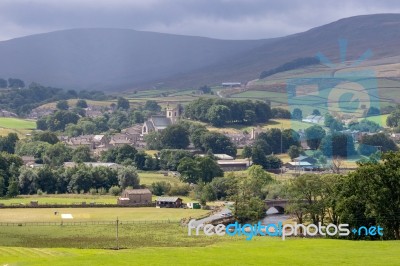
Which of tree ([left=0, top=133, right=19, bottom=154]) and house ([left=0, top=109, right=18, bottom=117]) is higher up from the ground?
house ([left=0, top=109, right=18, bottom=117])

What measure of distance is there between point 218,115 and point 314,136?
27501mm

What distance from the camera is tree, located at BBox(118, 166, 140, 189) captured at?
3383 inches

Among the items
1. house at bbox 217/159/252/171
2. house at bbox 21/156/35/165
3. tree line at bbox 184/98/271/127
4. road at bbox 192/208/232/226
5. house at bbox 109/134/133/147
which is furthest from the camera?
tree line at bbox 184/98/271/127

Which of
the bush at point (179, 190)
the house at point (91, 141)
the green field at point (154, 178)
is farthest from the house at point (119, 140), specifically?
the bush at point (179, 190)

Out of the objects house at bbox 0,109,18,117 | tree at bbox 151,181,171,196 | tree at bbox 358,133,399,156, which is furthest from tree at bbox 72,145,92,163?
house at bbox 0,109,18,117

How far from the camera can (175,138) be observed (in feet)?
424

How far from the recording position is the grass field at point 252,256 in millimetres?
32594

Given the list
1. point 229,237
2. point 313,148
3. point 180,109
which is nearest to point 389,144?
point 313,148

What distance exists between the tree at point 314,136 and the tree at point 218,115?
2524 cm

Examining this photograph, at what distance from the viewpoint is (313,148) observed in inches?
4865

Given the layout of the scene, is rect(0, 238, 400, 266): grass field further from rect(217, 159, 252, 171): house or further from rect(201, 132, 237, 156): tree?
rect(201, 132, 237, 156): tree

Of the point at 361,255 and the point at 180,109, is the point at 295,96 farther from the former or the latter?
the point at 361,255

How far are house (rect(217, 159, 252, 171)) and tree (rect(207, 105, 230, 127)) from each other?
32.9 meters

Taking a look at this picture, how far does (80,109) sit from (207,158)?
3801 inches
